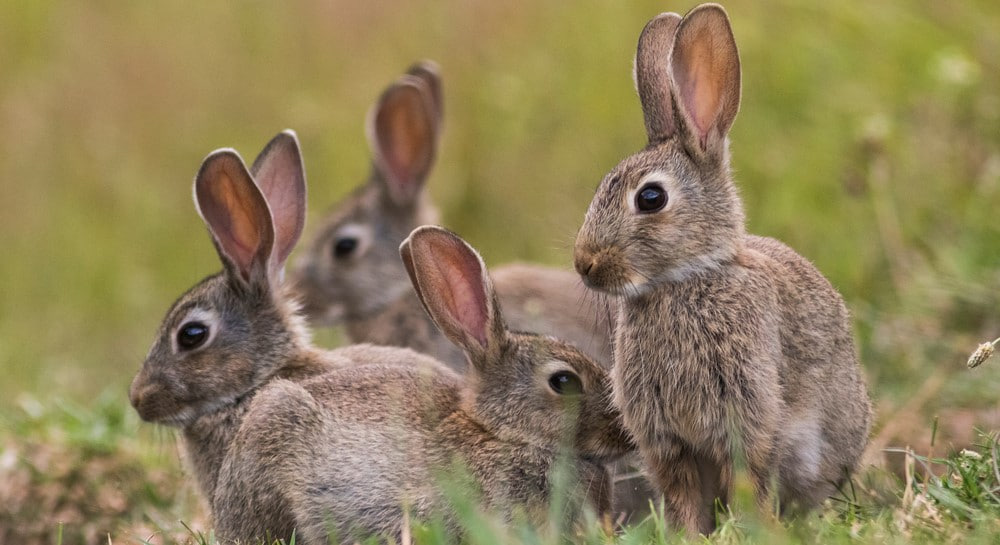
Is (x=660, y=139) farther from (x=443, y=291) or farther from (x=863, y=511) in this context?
(x=863, y=511)

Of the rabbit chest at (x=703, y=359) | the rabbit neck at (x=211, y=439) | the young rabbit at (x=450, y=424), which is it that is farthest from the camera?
the rabbit neck at (x=211, y=439)

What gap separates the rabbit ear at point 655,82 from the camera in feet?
16.3

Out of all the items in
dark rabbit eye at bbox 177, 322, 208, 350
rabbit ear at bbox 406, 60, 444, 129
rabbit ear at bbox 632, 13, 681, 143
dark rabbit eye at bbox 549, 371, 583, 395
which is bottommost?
dark rabbit eye at bbox 549, 371, 583, 395

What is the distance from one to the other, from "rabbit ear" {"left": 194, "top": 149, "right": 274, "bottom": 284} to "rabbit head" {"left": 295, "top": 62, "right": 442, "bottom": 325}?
244cm

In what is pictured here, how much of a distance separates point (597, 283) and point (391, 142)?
160 inches

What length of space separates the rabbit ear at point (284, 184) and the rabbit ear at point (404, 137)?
190cm

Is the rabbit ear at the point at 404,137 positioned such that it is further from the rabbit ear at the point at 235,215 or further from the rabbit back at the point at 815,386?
the rabbit back at the point at 815,386

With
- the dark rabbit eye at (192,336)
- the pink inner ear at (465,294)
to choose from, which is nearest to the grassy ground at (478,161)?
the pink inner ear at (465,294)

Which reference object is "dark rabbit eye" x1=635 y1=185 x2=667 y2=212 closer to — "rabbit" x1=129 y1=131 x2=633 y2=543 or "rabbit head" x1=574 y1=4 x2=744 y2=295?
"rabbit head" x1=574 y1=4 x2=744 y2=295

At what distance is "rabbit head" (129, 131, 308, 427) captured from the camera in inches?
224

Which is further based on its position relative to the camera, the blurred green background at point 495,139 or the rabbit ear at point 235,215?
the blurred green background at point 495,139

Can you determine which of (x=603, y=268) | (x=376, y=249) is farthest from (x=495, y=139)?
(x=603, y=268)

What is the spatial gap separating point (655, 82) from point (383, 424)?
153 centimetres

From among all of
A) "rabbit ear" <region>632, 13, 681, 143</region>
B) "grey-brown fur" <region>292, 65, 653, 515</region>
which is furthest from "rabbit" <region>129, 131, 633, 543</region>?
"grey-brown fur" <region>292, 65, 653, 515</region>
